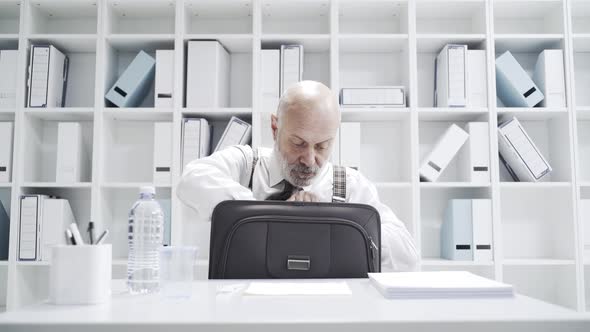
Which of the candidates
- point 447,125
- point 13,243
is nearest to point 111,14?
point 13,243

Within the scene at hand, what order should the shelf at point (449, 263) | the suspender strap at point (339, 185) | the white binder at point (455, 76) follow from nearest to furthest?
the suspender strap at point (339, 185) → the shelf at point (449, 263) → the white binder at point (455, 76)

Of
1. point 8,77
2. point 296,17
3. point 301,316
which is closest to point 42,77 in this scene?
point 8,77

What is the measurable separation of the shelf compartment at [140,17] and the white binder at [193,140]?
67 cm

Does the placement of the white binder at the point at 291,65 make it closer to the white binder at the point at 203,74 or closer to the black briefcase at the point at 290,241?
the white binder at the point at 203,74

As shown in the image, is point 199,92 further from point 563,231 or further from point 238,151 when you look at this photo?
point 563,231

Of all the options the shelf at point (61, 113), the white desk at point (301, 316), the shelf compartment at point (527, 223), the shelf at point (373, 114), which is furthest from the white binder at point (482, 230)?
the shelf at point (61, 113)

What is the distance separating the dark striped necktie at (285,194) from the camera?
1.53 metres

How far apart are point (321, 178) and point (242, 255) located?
28.7 inches

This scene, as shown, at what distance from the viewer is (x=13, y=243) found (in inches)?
98.3

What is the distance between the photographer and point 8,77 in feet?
8.66

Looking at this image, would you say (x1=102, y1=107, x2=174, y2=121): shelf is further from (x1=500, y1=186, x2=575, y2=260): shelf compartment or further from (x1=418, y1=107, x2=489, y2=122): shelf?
(x1=500, y1=186, x2=575, y2=260): shelf compartment

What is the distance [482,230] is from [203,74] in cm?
166

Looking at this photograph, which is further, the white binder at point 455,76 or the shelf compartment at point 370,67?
the shelf compartment at point 370,67

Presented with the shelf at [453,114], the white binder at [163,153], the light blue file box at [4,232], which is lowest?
the light blue file box at [4,232]
